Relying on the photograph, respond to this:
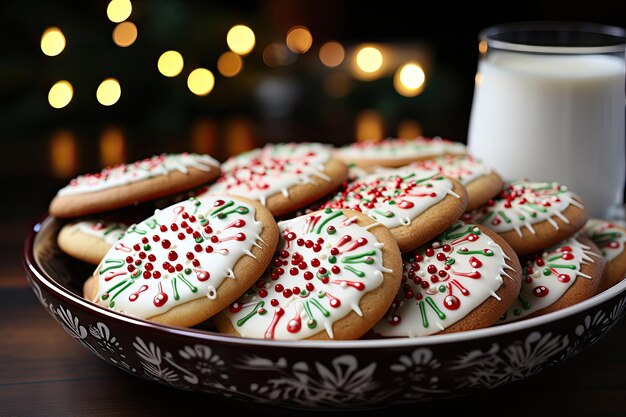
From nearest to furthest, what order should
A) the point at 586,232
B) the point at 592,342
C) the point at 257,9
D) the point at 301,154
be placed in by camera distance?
the point at 592,342 → the point at 586,232 → the point at 301,154 → the point at 257,9

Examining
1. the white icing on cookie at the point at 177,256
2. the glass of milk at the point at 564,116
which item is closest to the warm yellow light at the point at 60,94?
the glass of milk at the point at 564,116

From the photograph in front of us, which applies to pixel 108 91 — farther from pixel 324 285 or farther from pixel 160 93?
pixel 324 285

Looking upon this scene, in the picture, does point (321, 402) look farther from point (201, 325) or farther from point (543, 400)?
point (543, 400)

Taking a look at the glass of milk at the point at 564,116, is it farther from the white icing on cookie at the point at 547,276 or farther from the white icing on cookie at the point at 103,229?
the white icing on cookie at the point at 103,229

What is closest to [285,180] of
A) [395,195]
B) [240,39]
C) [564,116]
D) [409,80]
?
[395,195]

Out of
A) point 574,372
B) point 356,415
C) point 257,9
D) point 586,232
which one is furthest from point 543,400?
point 257,9

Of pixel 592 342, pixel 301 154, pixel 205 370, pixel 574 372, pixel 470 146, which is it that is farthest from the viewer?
pixel 470 146

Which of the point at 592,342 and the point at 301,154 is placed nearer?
the point at 592,342
